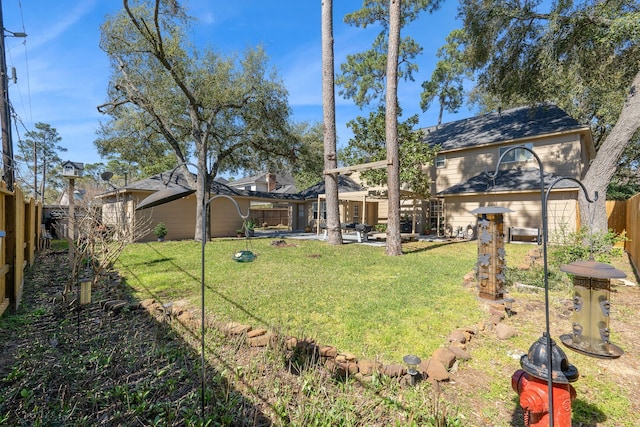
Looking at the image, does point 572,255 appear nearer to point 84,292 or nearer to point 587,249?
point 587,249

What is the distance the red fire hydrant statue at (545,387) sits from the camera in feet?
5.39

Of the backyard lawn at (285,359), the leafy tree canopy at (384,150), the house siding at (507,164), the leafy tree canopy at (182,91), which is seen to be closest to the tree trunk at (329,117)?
the leafy tree canopy at (182,91)

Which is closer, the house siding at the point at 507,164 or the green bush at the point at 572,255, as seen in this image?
the green bush at the point at 572,255

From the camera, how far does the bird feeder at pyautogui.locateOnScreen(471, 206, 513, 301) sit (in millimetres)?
4754

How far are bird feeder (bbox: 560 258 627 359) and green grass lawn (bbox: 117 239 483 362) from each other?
148 cm

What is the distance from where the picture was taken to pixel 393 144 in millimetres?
9758

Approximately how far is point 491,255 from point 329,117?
8481 mm

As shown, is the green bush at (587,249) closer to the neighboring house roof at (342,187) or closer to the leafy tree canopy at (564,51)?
Answer: the leafy tree canopy at (564,51)

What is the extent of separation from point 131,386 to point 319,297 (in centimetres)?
310

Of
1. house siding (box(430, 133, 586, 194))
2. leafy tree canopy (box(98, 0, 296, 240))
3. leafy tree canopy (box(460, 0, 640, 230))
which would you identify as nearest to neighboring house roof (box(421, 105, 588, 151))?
house siding (box(430, 133, 586, 194))

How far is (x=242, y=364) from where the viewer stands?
2.96 m

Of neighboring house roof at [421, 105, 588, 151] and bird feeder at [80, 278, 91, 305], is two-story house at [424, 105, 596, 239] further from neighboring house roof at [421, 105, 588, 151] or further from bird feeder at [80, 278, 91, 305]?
bird feeder at [80, 278, 91, 305]

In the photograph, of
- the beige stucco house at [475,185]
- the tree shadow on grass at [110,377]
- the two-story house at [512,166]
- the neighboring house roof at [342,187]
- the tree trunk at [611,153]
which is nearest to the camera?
the tree shadow on grass at [110,377]

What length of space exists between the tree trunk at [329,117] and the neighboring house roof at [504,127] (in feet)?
24.2
